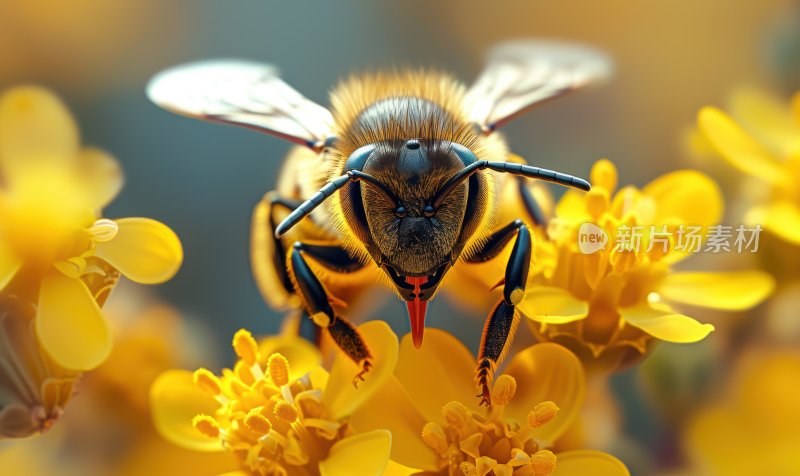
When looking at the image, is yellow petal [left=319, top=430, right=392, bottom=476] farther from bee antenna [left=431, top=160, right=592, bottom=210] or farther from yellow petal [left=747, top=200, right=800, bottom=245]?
yellow petal [left=747, top=200, right=800, bottom=245]

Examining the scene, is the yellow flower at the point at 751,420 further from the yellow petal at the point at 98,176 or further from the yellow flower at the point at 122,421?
the yellow petal at the point at 98,176

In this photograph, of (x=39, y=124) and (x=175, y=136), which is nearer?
(x=39, y=124)

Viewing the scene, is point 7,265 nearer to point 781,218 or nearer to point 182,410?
point 182,410

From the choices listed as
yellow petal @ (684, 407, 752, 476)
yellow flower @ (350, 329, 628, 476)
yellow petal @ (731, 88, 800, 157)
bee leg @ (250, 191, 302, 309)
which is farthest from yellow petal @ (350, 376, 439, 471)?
yellow petal @ (731, 88, 800, 157)

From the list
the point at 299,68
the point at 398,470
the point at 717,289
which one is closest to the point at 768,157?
the point at 717,289

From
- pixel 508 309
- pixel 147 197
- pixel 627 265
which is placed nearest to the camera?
pixel 508 309

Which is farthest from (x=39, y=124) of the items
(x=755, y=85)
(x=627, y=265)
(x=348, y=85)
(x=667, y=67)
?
(x=667, y=67)

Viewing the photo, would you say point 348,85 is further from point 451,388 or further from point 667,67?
point 667,67
